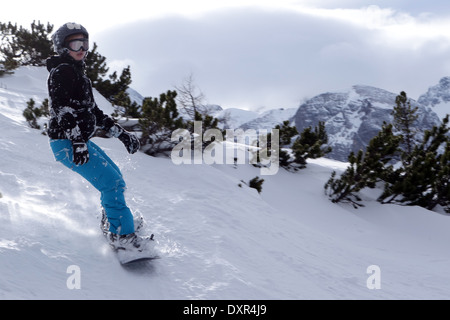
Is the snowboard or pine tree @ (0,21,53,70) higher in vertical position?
pine tree @ (0,21,53,70)

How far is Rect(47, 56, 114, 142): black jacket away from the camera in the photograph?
304 cm

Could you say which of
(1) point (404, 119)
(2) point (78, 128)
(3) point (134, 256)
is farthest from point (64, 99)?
(1) point (404, 119)

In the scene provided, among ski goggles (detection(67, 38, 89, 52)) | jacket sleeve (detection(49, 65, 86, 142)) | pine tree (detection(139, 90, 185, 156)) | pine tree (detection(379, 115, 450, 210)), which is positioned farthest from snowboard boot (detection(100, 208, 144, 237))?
pine tree (detection(379, 115, 450, 210))

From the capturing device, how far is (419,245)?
8594mm

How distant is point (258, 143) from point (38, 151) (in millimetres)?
7604

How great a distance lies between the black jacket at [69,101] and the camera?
3041 millimetres

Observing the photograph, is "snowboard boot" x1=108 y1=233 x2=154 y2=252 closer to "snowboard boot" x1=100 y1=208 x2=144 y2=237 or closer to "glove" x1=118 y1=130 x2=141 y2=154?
"snowboard boot" x1=100 y1=208 x2=144 y2=237

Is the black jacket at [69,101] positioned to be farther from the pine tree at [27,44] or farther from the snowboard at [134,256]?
the pine tree at [27,44]

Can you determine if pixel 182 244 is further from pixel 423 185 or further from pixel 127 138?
pixel 423 185

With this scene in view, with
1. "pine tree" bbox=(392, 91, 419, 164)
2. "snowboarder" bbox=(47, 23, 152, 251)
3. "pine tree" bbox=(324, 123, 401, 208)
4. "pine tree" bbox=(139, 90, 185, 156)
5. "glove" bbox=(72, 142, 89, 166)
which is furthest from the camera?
"pine tree" bbox=(392, 91, 419, 164)

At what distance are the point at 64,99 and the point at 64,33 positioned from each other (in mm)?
A: 588

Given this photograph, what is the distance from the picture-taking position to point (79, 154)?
2.95 metres

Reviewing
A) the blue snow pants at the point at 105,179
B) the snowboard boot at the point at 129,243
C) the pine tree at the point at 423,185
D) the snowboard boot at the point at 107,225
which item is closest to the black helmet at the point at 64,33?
the blue snow pants at the point at 105,179

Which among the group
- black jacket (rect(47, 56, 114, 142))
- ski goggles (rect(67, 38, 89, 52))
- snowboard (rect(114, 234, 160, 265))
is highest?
ski goggles (rect(67, 38, 89, 52))
